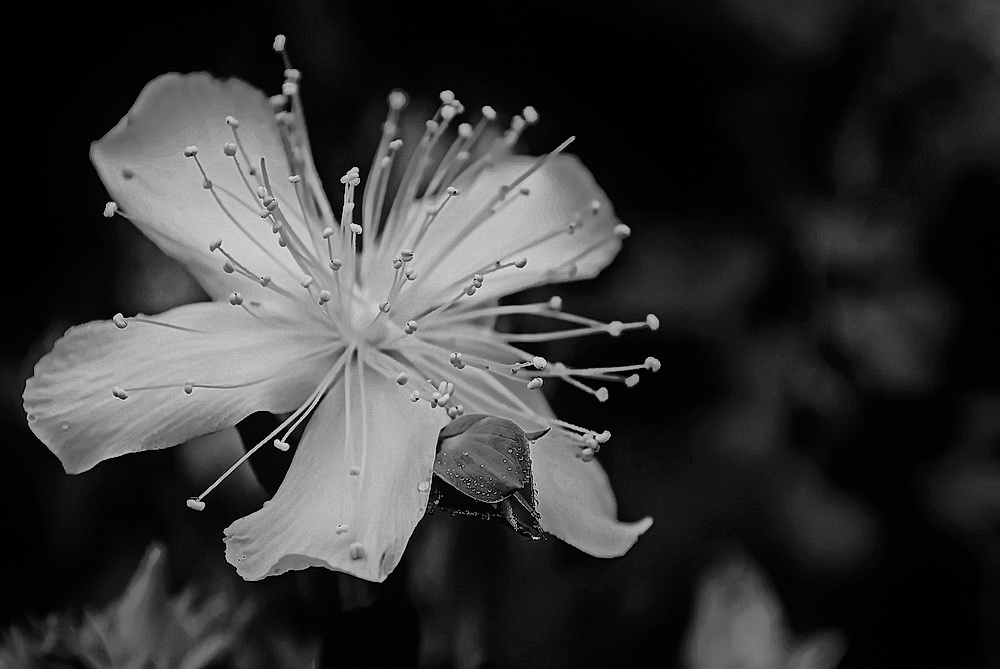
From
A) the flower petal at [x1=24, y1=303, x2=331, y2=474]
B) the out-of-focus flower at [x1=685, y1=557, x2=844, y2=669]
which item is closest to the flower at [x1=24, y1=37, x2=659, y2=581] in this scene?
the flower petal at [x1=24, y1=303, x2=331, y2=474]

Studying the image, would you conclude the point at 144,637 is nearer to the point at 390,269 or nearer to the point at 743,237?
the point at 390,269

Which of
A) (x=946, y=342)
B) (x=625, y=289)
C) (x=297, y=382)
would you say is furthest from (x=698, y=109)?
(x=297, y=382)

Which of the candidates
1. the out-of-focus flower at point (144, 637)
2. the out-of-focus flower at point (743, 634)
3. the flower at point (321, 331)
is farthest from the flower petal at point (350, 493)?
the out-of-focus flower at point (743, 634)

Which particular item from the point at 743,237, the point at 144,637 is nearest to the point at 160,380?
the point at 144,637

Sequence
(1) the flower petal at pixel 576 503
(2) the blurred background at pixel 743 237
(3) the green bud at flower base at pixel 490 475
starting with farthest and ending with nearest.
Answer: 1. (2) the blurred background at pixel 743 237
2. (1) the flower petal at pixel 576 503
3. (3) the green bud at flower base at pixel 490 475

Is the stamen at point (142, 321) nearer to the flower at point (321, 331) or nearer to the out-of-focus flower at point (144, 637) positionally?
the flower at point (321, 331)

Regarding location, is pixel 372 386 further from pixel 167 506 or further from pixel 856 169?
pixel 856 169

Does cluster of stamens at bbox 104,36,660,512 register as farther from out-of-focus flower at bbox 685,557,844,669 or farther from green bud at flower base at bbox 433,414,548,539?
out-of-focus flower at bbox 685,557,844,669
